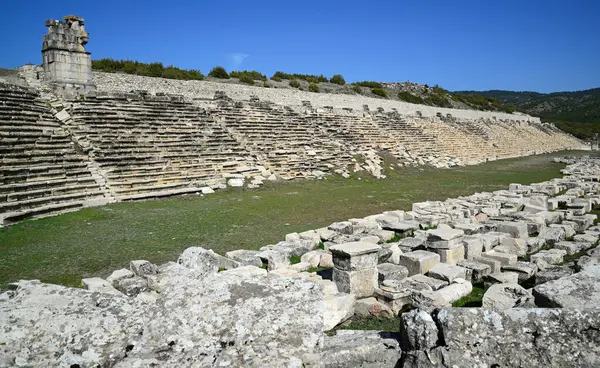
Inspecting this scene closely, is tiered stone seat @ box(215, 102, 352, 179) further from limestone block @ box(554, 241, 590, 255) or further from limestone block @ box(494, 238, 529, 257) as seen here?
limestone block @ box(554, 241, 590, 255)

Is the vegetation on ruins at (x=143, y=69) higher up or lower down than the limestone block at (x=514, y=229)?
higher up

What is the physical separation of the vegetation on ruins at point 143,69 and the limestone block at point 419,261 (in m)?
26.9

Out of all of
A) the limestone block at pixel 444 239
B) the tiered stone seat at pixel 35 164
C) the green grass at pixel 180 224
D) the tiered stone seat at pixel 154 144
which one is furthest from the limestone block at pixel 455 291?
the tiered stone seat at pixel 154 144

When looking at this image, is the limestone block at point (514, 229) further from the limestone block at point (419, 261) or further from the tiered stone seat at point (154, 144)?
the tiered stone seat at point (154, 144)

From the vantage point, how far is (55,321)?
10.6 feet

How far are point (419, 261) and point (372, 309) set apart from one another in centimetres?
165

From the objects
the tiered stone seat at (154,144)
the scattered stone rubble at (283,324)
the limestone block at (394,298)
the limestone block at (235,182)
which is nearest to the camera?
the scattered stone rubble at (283,324)

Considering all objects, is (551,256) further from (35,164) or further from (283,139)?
(283,139)

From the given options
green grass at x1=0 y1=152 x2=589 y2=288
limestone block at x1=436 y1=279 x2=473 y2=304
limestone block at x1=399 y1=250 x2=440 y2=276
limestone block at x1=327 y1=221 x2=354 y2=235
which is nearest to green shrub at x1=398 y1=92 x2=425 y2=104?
green grass at x1=0 y1=152 x2=589 y2=288

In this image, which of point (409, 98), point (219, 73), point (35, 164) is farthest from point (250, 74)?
point (35, 164)

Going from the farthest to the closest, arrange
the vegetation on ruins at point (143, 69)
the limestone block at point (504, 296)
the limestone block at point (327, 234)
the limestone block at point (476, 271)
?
the vegetation on ruins at point (143, 69)
the limestone block at point (327, 234)
the limestone block at point (476, 271)
the limestone block at point (504, 296)

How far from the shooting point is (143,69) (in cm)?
2992

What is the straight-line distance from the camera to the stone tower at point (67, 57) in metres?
16.9

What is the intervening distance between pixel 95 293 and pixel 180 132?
1453cm
